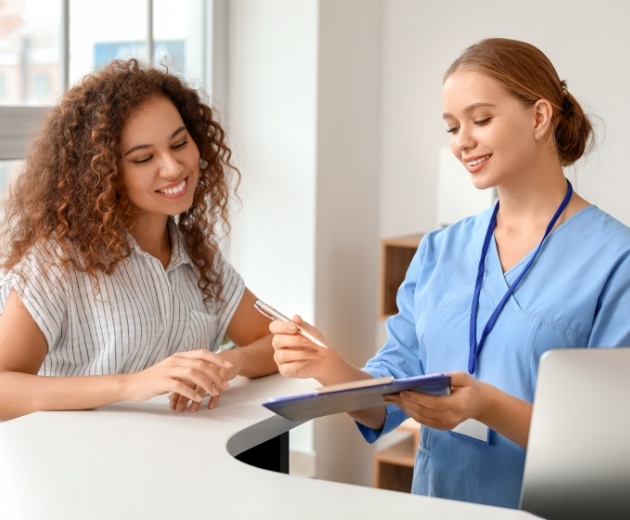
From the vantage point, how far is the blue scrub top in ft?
5.52

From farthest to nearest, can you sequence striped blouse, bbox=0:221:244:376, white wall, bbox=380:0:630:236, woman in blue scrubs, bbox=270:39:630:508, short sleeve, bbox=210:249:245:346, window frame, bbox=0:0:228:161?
white wall, bbox=380:0:630:236, window frame, bbox=0:0:228:161, short sleeve, bbox=210:249:245:346, striped blouse, bbox=0:221:244:376, woman in blue scrubs, bbox=270:39:630:508

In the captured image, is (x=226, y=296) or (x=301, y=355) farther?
(x=226, y=296)

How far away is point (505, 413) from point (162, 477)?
591mm

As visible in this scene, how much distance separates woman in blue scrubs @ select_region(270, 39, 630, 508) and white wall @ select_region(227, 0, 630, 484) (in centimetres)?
170

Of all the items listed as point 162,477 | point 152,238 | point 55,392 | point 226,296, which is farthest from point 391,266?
point 162,477

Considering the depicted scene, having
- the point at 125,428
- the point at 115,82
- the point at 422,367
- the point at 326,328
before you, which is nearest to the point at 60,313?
the point at 125,428

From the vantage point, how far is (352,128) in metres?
3.76

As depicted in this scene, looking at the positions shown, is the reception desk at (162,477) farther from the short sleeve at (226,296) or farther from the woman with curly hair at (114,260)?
the short sleeve at (226,296)

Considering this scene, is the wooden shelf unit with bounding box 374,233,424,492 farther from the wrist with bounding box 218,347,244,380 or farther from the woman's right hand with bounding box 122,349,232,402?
the woman's right hand with bounding box 122,349,232,402

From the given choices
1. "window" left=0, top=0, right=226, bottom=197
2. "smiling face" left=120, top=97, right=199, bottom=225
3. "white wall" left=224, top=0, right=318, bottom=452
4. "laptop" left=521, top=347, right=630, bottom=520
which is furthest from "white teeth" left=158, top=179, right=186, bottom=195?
"white wall" left=224, top=0, right=318, bottom=452

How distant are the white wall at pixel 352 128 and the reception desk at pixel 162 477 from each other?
196cm

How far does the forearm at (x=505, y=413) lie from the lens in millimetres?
1602

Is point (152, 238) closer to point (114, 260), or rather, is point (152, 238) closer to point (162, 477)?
point (114, 260)

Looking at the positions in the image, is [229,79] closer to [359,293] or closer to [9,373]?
[359,293]
